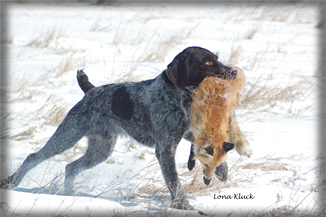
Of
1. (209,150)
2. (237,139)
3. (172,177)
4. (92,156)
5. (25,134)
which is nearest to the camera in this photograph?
(209,150)

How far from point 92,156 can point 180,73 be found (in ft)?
4.92

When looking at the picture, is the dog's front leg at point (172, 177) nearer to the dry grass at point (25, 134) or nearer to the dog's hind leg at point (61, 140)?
the dog's hind leg at point (61, 140)

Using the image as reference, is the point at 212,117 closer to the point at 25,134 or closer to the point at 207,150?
the point at 207,150

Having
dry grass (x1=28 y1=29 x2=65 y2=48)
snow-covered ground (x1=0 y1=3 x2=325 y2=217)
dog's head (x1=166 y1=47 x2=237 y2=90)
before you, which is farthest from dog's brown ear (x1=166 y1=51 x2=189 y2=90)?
dry grass (x1=28 y1=29 x2=65 y2=48)

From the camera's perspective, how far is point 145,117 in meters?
3.39

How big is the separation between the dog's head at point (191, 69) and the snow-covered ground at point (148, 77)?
1.00 m

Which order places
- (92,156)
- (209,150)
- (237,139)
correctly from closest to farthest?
(209,150), (237,139), (92,156)

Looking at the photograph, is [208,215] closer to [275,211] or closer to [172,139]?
[275,211]

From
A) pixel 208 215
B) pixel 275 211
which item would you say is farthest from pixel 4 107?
pixel 275 211

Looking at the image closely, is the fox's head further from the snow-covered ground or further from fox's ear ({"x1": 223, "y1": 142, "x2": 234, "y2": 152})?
the snow-covered ground

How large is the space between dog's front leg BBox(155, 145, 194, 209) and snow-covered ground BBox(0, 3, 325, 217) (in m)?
0.14

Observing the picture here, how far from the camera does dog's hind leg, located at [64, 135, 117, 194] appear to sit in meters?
3.76

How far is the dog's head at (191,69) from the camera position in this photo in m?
3.10

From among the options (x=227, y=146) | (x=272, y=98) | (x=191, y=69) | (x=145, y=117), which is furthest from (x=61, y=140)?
(x=272, y=98)
